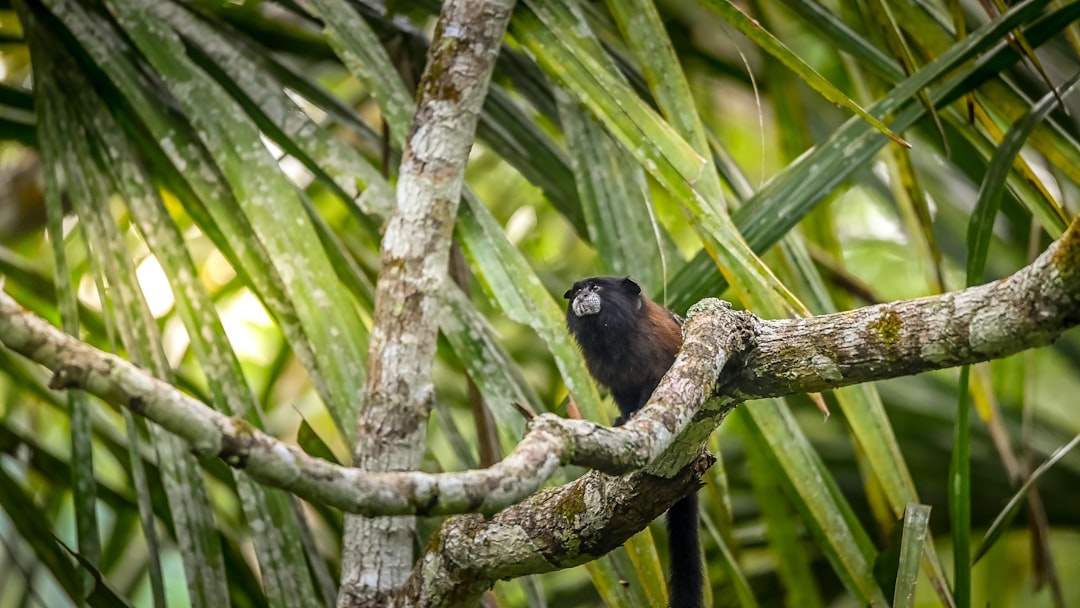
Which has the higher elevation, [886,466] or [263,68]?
[263,68]

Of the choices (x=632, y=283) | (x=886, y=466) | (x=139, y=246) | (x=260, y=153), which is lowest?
(x=886, y=466)

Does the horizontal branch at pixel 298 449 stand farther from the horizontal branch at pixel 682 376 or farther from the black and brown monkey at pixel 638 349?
the black and brown monkey at pixel 638 349

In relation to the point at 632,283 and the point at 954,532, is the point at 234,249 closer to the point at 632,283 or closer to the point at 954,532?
the point at 632,283

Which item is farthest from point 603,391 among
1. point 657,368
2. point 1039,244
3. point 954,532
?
point 1039,244

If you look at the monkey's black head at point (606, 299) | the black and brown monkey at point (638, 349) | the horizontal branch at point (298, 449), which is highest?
the monkey's black head at point (606, 299)

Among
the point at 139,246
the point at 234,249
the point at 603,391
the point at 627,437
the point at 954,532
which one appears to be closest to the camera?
the point at 627,437

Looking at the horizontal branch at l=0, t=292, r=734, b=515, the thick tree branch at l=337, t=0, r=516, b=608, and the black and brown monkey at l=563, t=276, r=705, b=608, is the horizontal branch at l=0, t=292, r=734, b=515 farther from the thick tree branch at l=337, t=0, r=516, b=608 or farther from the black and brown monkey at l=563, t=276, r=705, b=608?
the black and brown monkey at l=563, t=276, r=705, b=608

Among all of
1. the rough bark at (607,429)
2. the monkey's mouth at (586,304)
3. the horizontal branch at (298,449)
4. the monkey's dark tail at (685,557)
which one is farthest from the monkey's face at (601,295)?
the horizontal branch at (298,449)

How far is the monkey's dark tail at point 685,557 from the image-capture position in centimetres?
169

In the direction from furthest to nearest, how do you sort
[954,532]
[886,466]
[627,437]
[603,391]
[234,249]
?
[603,391] < [234,249] < [886,466] < [954,532] < [627,437]

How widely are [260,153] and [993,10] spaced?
136 cm

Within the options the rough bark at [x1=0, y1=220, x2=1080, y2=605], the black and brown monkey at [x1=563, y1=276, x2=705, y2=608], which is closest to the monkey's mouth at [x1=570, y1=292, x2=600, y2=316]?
the black and brown monkey at [x1=563, y1=276, x2=705, y2=608]

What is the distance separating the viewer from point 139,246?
10.7ft

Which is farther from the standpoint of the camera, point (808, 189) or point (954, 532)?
point (808, 189)
